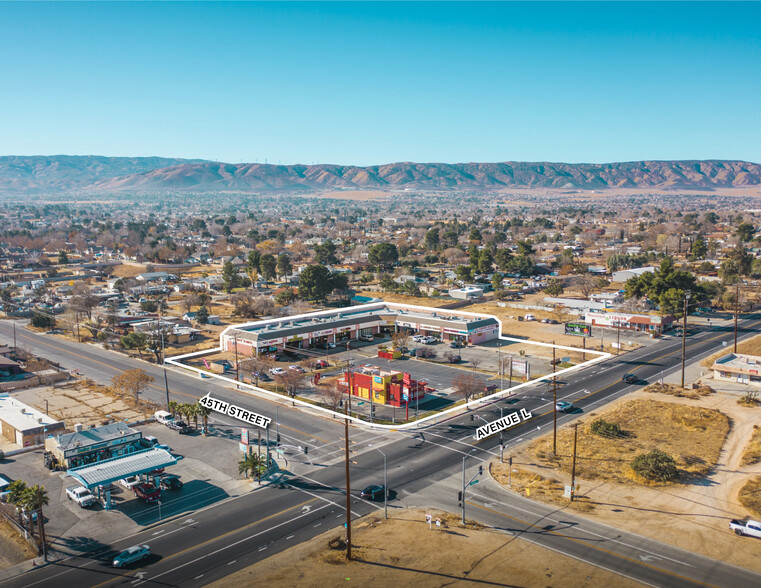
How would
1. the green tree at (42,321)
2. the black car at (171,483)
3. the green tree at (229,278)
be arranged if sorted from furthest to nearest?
the green tree at (229,278) → the green tree at (42,321) → the black car at (171,483)

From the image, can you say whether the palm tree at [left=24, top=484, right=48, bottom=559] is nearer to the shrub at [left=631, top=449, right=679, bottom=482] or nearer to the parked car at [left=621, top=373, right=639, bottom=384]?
the shrub at [left=631, top=449, right=679, bottom=482]

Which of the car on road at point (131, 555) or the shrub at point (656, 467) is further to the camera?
the shrub at point (656, 467)

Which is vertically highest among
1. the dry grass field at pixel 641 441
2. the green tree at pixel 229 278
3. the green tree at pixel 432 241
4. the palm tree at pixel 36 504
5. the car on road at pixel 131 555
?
the green tree at pixel 432 241

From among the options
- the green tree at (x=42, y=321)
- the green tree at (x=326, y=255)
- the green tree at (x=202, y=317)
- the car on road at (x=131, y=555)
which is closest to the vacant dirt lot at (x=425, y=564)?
the car on road at (x=131, y=555)

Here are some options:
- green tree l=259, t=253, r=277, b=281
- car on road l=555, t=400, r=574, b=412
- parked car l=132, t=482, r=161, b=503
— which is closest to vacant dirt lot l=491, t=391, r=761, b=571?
car on road l=555, t=400, r=574, b=412

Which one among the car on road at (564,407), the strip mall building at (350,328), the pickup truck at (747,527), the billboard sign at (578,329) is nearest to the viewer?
the pickup truck at (747,527)

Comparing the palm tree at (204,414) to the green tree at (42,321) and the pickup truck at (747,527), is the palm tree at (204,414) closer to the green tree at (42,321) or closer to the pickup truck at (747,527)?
the pickup truck at (747,527)
